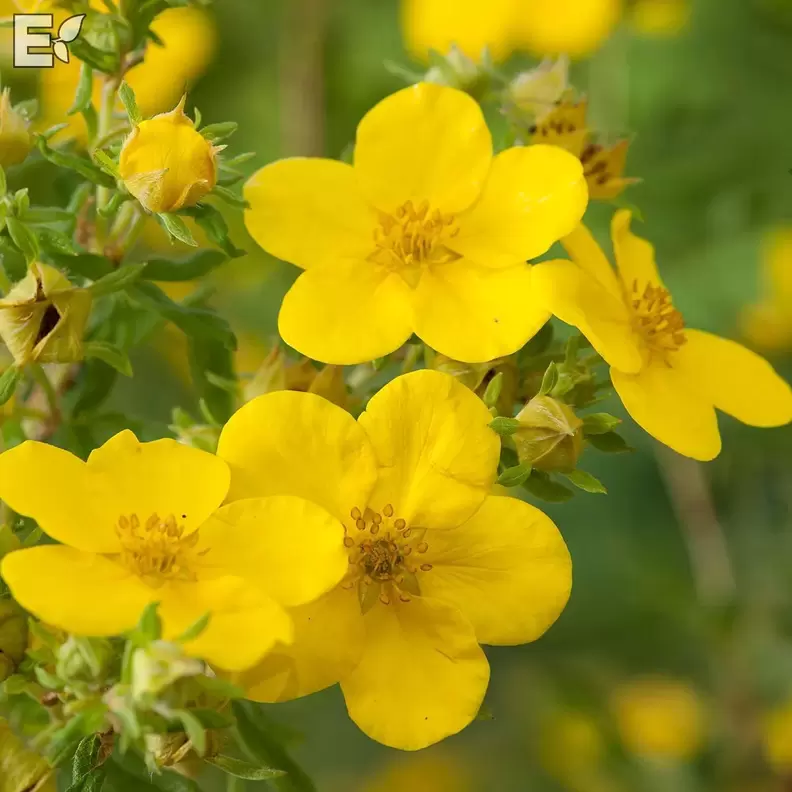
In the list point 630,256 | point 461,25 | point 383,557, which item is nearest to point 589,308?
point 630,256

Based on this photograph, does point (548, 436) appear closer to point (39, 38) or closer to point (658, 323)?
point (658, 323)

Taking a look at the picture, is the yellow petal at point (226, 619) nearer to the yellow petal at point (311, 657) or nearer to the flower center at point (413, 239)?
the yellow petal at point (311, 657)

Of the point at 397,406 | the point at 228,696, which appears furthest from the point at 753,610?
the point at 228,696

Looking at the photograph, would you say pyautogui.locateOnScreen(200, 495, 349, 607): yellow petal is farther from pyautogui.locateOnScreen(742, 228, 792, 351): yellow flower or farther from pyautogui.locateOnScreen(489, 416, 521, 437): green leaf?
pyautogui.locateOnScreen(742, 228, 792, 351): yellow flower

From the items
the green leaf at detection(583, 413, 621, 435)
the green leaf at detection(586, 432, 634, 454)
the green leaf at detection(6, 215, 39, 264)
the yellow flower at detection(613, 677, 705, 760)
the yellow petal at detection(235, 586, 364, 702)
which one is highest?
the green leaf at detection(6, 215, 39, 264)

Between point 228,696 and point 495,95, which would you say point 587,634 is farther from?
point 228,696

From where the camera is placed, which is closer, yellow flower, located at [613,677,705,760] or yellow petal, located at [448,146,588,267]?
yellow petal, located at [448,146,588,267]

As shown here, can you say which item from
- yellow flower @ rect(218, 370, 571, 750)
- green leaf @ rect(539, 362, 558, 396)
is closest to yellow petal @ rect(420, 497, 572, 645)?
yellow flower @ rect(218, 370, 571, 750)
